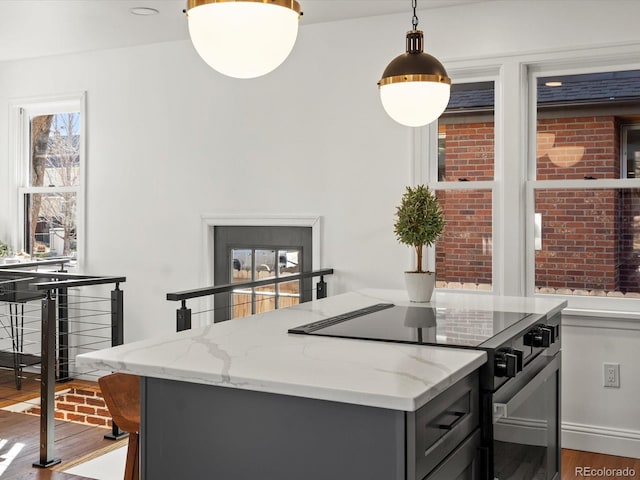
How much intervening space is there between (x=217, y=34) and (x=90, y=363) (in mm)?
856

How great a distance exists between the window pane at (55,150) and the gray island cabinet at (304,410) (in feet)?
13.2

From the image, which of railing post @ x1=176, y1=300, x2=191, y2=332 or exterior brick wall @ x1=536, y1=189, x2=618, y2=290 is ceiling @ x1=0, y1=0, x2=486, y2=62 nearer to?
exterior brick wall @ x1=536, y1=189, x2=618, y2=290

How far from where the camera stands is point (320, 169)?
4457mm

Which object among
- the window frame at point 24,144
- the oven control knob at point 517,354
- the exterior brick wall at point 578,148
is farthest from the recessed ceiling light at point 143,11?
the oven control knob at point 517,354

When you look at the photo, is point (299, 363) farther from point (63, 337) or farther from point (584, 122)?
point (63, 337)

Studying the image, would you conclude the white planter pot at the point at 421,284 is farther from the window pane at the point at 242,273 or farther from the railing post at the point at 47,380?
the window pane at the point at 242,273

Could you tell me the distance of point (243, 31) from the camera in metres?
1.57

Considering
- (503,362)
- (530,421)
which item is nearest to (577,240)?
(530,421)

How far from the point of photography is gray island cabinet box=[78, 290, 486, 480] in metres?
1.45

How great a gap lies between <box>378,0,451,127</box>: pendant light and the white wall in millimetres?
1636

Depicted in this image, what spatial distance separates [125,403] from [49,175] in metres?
3.70

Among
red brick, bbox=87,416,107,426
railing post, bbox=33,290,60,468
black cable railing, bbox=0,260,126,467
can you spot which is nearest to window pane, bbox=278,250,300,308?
black cable railing, bbox=0,260,126,467

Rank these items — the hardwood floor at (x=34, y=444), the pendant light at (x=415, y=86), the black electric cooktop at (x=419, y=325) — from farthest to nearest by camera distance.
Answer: the hardwood floor at (x=34, y=444), the pendant light at (x=415, y=86), the black electric cooktop at (x=419, y=325)

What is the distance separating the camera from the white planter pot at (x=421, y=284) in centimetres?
284
